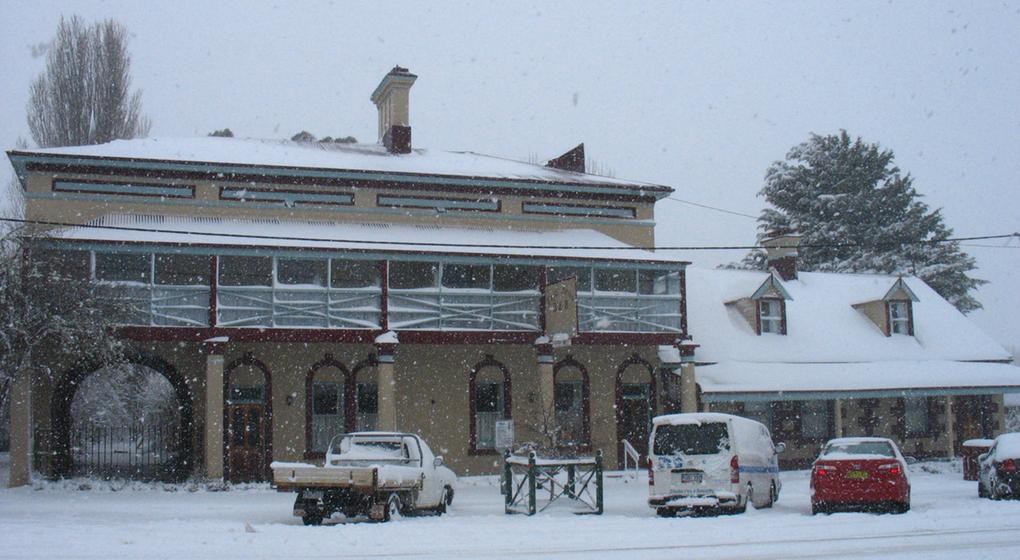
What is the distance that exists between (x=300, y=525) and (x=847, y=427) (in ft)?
69.1

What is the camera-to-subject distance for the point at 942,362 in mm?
33844

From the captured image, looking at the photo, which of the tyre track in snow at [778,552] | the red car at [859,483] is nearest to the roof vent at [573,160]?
the red car at [859,483]

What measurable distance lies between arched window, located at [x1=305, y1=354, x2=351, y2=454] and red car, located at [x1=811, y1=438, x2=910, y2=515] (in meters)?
13.4

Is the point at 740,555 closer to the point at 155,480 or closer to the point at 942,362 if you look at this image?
the point at 155,480

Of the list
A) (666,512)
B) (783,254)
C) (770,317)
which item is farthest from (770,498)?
(783,254)

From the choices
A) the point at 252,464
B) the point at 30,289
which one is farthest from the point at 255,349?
the point at 30,289

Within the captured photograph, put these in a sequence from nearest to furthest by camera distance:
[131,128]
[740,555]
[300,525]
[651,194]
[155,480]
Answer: [740,555]
[300,525]
[155,480]
[651,194]
[131,128]

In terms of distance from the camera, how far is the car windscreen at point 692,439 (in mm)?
17344

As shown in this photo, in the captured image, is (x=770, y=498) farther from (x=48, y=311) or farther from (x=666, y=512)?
(x=48, y=311)

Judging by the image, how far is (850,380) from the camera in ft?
102

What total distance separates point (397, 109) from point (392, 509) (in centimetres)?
1835

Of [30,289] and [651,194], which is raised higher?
[651,194]

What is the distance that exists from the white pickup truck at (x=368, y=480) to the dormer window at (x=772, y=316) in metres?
17.2

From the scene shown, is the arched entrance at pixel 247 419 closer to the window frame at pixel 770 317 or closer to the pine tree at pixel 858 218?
the window frame at pixel 770 317
